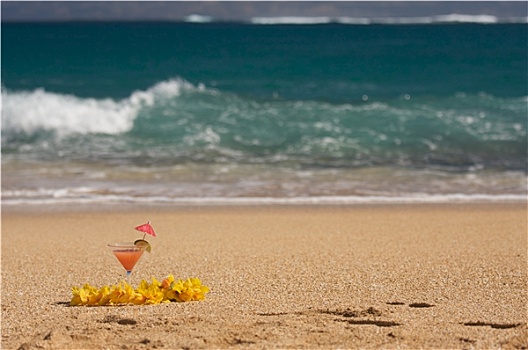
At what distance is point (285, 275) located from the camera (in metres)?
6.02

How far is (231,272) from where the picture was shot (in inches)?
243

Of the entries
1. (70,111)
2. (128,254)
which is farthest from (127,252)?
(70,111)

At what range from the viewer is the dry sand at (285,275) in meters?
4.35

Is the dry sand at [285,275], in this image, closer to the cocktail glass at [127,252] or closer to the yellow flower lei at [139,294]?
the yellow flower lei at [139,294]

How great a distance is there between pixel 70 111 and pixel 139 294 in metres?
14.7

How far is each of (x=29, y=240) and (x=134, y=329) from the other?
3.74m

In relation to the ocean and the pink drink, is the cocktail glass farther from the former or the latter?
the ocean

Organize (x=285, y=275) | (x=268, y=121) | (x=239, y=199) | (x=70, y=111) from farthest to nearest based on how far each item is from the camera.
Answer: (x=70, y=111)
(x=268, y=121)
(x=239, y=199)
(x=285, y=275)

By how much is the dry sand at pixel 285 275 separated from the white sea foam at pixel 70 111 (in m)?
8.12

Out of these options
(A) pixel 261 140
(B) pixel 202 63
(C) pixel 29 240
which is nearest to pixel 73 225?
(C) pixel 29 240

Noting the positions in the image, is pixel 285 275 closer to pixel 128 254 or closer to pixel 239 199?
pixel 128 254

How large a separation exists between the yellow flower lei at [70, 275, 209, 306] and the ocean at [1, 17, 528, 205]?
529 centimetres

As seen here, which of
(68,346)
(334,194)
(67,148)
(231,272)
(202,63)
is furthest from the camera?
(202,63)

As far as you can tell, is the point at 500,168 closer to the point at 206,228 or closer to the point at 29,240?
the point at 206,228
